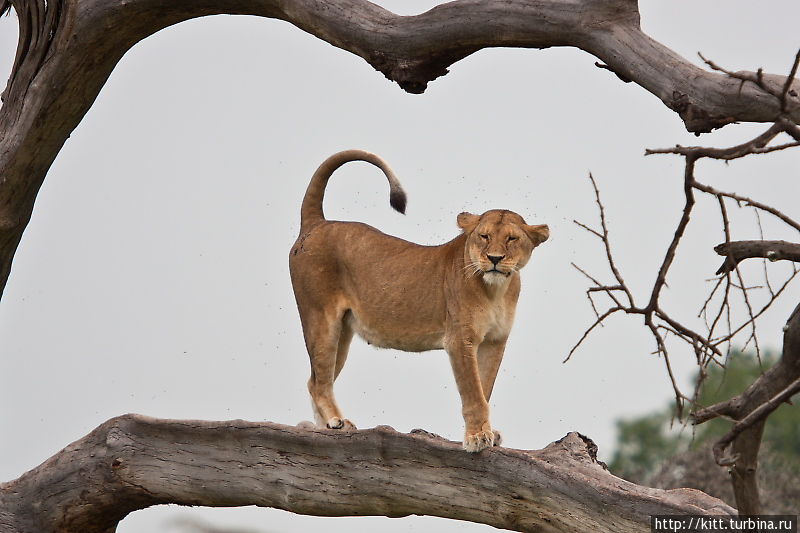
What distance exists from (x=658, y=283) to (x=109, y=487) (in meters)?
4.14

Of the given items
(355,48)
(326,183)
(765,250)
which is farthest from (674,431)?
(765,250)

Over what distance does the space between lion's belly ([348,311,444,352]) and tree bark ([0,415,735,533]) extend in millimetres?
646

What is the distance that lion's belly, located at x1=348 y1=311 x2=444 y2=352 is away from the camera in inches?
298

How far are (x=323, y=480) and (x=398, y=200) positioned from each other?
177 centimetres

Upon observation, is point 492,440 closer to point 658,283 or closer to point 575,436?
point 575,436

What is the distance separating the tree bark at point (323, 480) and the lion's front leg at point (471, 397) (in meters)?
0.07

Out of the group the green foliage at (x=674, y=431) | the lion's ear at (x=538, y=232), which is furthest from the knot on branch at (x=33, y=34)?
the green foliage at (x=674, y=431)

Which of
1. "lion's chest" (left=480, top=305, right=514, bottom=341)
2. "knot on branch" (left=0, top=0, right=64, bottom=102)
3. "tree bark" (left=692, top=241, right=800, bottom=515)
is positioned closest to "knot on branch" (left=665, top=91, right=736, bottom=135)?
"tree bark" (left=692, top=241, right=800, bottom=515)

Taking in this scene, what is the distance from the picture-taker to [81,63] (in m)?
8.05

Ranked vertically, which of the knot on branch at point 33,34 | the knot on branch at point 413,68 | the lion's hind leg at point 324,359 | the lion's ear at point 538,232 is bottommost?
the lion's hind leg at point 324,359

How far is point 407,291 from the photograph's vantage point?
7598mm

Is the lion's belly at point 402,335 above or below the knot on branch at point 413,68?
below

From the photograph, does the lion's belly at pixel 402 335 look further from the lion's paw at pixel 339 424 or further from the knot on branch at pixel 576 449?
the knot on branch at pixel 576 449

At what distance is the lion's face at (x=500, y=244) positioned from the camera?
7125mm
